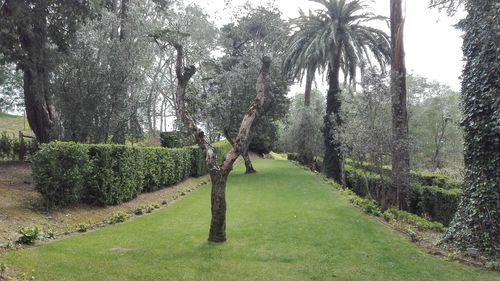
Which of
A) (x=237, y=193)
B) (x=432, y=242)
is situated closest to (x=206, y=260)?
(x=432, y=242)

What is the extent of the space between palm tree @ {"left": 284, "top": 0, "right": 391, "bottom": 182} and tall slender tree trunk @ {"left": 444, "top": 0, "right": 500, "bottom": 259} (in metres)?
13.0

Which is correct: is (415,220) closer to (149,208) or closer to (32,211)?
(149,208)

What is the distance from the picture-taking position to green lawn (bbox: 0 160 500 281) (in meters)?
6.14

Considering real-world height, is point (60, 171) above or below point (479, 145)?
below

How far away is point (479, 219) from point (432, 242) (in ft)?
3.81

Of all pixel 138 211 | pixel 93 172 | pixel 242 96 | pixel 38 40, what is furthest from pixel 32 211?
pixel 242 96

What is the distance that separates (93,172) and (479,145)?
9505 mm

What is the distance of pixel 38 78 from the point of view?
14852mm

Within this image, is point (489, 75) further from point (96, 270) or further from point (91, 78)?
point (91, 78)

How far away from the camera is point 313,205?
42.2ft

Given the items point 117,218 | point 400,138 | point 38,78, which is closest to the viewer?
point 117,218

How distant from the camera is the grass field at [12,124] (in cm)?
3957

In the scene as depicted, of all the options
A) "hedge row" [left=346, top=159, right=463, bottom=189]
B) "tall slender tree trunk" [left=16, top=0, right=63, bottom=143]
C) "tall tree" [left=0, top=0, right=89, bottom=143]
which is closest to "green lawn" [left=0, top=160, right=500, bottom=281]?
"hedge row" [left=346, top=159, right=463, bottom=189]

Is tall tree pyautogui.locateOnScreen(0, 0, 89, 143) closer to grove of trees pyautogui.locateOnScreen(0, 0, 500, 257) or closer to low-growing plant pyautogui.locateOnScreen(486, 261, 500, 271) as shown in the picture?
grove of trees pyautogui.locateOnScreen(0, 0, 500, 257)
